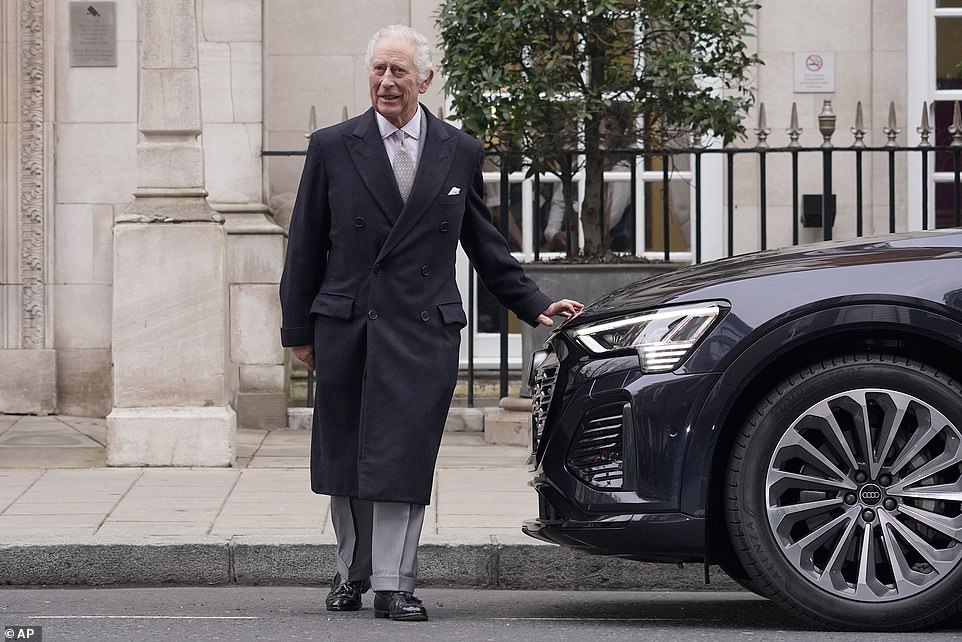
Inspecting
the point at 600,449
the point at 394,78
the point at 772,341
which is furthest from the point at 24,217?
the point at 772,341

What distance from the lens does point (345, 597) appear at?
18.4 ft

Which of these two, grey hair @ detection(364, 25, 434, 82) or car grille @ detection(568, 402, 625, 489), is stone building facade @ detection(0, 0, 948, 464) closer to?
grey hair @ detection(364, 25, 434, 82)

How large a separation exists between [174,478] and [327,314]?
3.37 meters

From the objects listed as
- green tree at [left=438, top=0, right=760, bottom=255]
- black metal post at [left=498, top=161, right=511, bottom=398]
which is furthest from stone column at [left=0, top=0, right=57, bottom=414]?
green tree at [left=438, top=0, right=760, bottom=255]

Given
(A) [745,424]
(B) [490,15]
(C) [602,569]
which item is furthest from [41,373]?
(A) [745,424]

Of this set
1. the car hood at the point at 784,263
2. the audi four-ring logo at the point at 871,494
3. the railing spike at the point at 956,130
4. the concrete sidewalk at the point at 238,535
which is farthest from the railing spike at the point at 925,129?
the audi four-ring logo at the point at 871,494

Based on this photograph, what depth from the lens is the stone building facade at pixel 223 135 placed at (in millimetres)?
11023

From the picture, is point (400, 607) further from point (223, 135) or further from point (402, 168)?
point (223, 135)

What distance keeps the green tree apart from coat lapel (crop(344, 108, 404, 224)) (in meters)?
3.87

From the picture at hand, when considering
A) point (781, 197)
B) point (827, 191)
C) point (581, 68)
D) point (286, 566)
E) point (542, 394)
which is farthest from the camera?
point (781, 197)

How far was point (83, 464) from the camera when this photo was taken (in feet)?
29.9

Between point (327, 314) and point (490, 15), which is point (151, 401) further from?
point (327, 314)

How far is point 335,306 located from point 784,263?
139 centimetres

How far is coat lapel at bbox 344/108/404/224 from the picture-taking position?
213 inches
